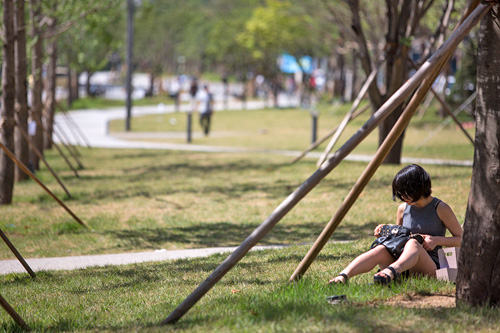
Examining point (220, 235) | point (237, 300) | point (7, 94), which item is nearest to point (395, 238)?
point (237, 300)

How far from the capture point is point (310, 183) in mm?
4914

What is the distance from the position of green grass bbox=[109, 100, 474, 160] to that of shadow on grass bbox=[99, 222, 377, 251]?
27.2 feet

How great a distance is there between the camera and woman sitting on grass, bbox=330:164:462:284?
5391 mm

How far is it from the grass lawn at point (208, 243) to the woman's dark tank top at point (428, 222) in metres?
0.41

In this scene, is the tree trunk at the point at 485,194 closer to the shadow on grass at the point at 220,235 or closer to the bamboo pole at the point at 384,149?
the bamboo pole at the point at 384,149

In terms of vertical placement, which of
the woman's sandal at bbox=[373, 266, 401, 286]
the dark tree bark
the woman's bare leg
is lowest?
the woman's sandal at bbox=[373, 266, 401, 286]

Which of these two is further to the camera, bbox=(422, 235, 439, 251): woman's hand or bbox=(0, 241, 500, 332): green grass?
bbox=(422, 235, 439, 251): woman's hand

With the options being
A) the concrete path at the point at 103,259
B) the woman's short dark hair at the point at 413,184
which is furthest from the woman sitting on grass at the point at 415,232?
the concrete path at the point at 103,259

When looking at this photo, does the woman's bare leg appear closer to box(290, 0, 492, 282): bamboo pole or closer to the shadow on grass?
box(290, 0, 492, 282): bamboo pole

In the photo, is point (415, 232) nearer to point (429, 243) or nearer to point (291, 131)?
point (429, 243)

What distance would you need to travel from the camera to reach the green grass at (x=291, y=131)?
19.8m

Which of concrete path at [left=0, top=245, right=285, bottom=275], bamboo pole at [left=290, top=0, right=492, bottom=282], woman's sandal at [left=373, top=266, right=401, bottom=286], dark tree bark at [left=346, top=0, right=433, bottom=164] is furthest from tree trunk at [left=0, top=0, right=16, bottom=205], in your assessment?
woman's sandal at [left=373, top=266, right=401, bottom=286]

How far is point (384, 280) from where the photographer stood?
17.4 ft

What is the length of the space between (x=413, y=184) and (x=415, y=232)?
1.46 ft
